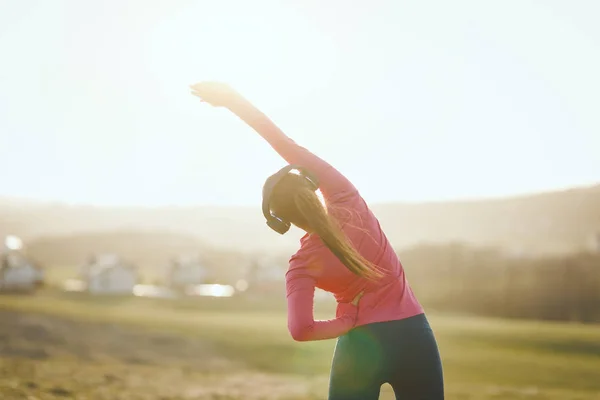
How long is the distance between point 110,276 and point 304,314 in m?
64.3

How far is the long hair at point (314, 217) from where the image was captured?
2.77 meters

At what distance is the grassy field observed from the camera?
12125 mm

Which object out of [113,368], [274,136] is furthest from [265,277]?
[274,136]

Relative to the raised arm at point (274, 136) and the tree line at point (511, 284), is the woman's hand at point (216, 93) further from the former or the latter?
the tree line at point (511, 284)

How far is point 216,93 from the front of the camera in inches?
131

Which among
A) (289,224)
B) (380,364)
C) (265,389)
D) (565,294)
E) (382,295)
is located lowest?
(265,389)

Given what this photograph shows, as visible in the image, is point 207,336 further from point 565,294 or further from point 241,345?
point 565,294

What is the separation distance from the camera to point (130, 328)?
28.9 m

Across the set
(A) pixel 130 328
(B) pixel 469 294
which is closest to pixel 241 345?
(A) pixel 130 328

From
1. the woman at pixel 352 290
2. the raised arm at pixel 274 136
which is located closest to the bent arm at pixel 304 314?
the woman at pixel 352 290

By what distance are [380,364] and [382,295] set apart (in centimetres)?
31

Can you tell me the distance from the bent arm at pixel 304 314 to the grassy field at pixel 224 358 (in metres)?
7.55

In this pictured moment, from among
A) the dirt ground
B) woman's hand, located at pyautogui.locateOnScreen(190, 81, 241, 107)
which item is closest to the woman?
woman's hand, located at pyautogui.locateOnScreen(190, 81, 241, 107)

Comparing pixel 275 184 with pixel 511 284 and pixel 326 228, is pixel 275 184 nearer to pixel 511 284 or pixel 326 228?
pixel 326 228
